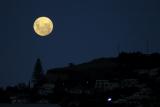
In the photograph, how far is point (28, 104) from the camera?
58031mm

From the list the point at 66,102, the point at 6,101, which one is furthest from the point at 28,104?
the point at 66,102

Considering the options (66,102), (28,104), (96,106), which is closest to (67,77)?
(28,104)

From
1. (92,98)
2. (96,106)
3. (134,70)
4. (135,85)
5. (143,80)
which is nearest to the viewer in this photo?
(96,106)

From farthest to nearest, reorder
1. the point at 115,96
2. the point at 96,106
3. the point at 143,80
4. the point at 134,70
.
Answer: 1. the point at 134,70
2. the point at 143,80
3. the point at 115,96
4. the point at 96,106

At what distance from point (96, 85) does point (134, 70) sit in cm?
1472

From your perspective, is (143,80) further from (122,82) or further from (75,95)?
(75,95)

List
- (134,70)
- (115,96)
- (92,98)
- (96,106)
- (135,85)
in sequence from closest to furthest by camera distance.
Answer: (96,106), (92,98), (115,96), (135,85), (134,70)

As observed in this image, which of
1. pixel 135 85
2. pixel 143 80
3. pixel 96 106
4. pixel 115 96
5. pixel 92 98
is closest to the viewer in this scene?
pixel 96 106

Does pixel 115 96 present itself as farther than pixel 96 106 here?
Yes

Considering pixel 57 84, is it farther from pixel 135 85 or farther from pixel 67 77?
pixel 135 85

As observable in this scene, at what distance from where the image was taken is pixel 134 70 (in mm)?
78000

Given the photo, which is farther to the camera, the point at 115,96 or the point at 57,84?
the point at 57,84

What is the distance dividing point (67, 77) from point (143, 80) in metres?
9.35

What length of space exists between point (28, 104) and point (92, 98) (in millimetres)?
8663
